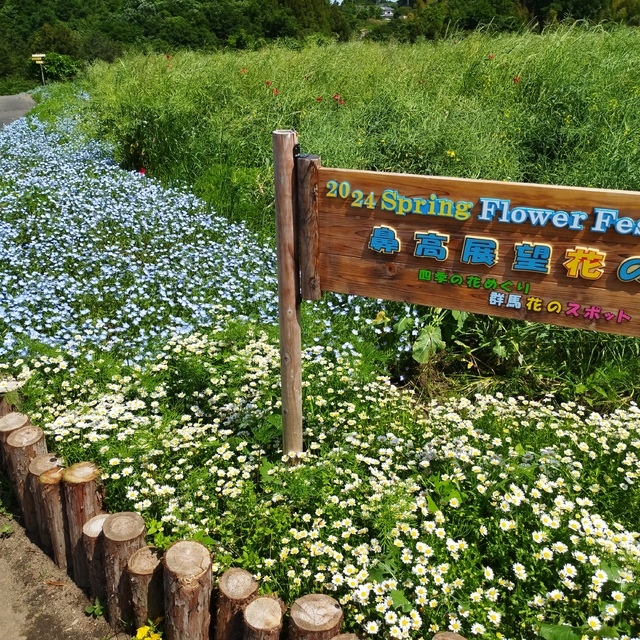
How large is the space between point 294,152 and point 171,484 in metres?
1.66

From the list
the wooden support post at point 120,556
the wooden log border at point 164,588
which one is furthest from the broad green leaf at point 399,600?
the wooden support post at point 120,556

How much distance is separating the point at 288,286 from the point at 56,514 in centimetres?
148

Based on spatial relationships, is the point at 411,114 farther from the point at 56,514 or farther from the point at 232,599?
the point at 232,599

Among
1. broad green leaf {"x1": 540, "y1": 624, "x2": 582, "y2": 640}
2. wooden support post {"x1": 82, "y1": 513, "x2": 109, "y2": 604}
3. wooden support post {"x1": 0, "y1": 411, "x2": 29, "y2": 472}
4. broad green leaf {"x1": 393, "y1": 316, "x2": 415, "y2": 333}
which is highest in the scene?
broad green leaf {"x1": 393, "y1": 316, "x2": 415, "y2": 333}

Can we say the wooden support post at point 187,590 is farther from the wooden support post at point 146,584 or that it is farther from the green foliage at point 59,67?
the green foliage at point 59,67

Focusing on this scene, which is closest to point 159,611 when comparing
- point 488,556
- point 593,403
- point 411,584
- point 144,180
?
point 411,584

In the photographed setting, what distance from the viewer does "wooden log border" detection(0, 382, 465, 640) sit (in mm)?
1974

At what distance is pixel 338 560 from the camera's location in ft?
7.32

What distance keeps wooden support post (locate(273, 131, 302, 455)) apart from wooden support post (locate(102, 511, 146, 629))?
0.78m

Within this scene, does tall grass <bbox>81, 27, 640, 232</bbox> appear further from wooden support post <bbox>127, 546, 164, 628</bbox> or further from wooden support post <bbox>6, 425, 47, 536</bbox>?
wooden support post <bbox>127, 546, 164, 628</bbox>

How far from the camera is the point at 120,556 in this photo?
Result: 2324 millimetres

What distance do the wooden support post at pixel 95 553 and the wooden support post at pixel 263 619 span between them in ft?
2.47

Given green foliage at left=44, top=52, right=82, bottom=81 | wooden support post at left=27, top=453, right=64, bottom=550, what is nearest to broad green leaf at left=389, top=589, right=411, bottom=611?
wooden support post at left=27, top=453, right=64, bottom=550

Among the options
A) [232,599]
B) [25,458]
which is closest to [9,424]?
[25,458]
